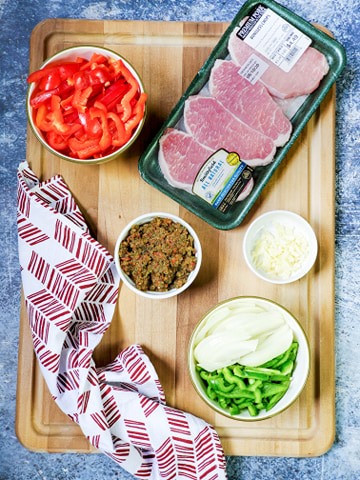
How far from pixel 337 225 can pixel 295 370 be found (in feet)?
1.43

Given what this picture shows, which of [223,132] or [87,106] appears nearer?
[87,106]

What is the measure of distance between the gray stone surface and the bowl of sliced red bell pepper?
254 mm

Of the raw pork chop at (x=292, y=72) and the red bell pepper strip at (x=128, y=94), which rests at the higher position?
the raw pork chop at (x=292, y=72)

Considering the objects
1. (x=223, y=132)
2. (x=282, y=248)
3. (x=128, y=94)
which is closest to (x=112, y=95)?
(x=128, y=94)

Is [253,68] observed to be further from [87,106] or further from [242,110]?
[87,106]

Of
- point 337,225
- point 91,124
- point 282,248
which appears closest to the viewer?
point 91,124

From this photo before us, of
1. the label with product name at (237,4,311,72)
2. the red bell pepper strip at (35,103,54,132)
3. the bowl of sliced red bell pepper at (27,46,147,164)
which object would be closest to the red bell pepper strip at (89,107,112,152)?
the bowl of sliced red bell pepper at (27,46,147,164)

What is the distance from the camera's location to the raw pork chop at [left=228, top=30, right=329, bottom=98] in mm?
1610

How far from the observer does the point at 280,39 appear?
1.62 metres

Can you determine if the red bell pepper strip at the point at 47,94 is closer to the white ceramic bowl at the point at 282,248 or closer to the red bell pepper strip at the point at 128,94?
the red bell pepper strip at the point at 128,94

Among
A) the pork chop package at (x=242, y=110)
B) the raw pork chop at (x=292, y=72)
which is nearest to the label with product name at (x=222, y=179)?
the pork chop package at (x=242, y=110)

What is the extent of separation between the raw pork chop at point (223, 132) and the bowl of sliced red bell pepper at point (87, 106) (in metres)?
0.15

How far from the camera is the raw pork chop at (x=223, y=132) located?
1.60m

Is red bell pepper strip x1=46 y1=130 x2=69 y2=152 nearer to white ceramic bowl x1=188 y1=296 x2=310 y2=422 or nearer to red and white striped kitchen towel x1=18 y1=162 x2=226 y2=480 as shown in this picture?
red and white striped kitchen towel x1=18 y1=162 x2=226 y2=480
